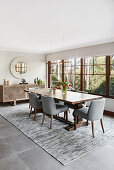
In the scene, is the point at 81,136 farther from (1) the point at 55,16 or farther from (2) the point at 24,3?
(2) the point at 24,3

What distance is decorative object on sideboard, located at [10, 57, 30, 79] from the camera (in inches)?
253

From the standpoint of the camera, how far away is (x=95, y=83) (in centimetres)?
562

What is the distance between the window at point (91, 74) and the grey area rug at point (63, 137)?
4.71ft

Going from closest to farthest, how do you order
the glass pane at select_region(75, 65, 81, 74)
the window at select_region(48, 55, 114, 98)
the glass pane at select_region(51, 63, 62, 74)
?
the window at select_region(48, 55, 114, 98), the glass pane at select_region(75, 65, 81, 74), the glass pane at select_region(51, 63, 62, 74)

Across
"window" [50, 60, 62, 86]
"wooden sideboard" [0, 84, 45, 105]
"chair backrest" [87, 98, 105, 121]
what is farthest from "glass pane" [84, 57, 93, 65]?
"chair backrest" [87, 98, 105, 121]

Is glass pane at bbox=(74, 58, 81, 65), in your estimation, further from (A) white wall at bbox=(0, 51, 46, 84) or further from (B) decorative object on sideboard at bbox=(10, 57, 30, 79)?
(B) decorative object on sideboard at bbox=(10, 57, 30, 79)

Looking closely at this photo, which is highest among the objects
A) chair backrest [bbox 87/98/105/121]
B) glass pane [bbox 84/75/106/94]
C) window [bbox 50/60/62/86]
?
window [bbox 50/60/62/86]

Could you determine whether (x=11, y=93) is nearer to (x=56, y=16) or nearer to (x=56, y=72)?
(x=56, y=72)

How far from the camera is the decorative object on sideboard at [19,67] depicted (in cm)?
642

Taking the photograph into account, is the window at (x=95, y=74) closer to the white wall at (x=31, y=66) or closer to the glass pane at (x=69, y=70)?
the glass pane at (x=69, y=70)

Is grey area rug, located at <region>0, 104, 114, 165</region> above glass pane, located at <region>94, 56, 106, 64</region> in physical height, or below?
below

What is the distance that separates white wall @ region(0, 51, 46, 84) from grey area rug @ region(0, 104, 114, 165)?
2627 millimetres

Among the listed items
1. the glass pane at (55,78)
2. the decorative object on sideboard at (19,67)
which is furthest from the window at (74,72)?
the decorative object on sideboard at (19,67)

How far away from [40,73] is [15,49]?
5.49 ft
